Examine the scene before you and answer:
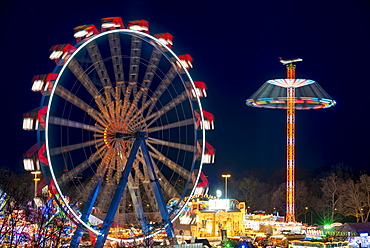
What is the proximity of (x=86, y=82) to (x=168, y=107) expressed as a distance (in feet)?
19.0

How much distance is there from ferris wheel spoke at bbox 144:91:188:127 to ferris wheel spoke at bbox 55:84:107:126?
3.04 meters

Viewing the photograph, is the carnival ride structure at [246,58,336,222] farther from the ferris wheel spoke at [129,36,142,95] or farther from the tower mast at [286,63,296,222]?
the ferris wheel spoke at [129,36,142,95]

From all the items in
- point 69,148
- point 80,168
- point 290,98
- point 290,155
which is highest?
point 290,98

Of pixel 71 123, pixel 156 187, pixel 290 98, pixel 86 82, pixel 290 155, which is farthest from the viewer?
pixel 290 98

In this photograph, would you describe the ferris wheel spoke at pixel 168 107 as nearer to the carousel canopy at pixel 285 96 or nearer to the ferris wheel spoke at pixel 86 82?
the ferris wheel spoke at pixel 86 82

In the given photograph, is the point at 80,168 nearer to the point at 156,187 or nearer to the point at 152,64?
the point at 156,187

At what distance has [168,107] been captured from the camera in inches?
1500

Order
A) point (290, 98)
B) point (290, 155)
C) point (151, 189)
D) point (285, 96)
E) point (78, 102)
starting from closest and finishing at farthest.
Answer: point (78, 102)
point (151, 189)
point (290, 155)
point (290, 98)
point (285, 96)

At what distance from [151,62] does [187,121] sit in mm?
4124

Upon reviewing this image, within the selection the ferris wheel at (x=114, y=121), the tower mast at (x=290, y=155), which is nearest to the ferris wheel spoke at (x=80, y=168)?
the ferris wheel at (x=114, y=121)

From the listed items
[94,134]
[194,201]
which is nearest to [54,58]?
[94,134]

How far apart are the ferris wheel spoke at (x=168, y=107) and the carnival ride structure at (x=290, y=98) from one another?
28.7 m

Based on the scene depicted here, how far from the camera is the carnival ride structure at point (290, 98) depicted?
215ft

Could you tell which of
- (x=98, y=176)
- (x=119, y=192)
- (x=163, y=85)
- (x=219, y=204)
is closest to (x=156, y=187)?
(x=119, y=192)
